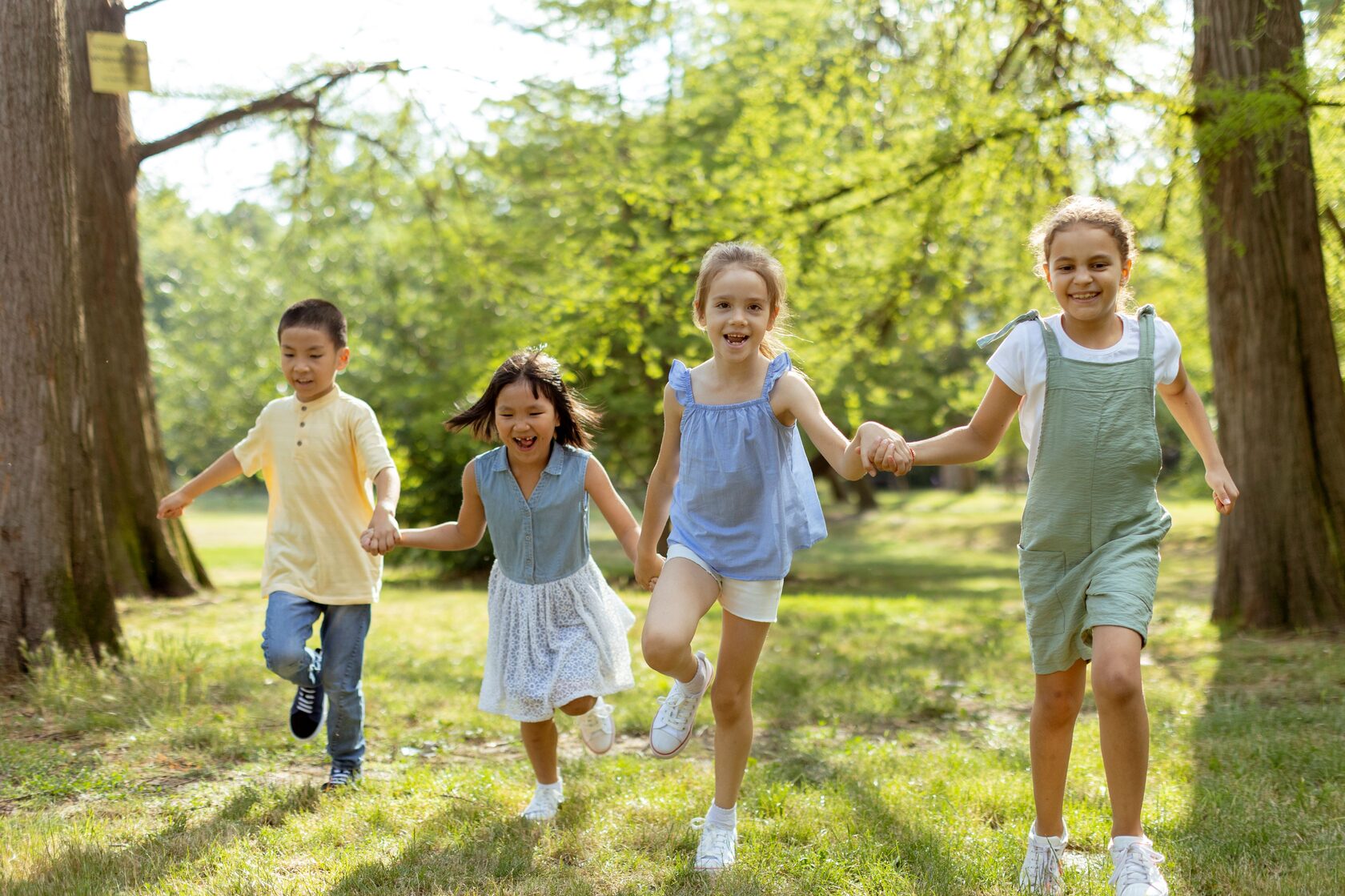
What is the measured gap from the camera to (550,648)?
427cm

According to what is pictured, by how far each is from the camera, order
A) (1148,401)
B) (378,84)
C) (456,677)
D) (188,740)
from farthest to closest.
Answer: (378,84) < (456,677) < (188,740) < (1148,401)

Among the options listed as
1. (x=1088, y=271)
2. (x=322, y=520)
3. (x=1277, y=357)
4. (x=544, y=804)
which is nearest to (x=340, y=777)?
(x=544, y=804)

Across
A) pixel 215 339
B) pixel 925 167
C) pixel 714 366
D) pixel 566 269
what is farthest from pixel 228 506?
pixel 714 366

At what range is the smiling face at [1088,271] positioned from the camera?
A: 3.47 metres

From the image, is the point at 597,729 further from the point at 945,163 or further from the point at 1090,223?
the point at 945,163

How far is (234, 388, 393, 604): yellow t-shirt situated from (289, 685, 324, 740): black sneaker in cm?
43

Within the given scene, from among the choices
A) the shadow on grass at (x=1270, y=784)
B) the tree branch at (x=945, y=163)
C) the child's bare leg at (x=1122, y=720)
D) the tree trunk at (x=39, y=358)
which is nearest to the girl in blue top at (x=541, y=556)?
the child's bare leg at (x=1122, y=720)

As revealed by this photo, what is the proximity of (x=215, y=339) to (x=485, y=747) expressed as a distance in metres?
28.0

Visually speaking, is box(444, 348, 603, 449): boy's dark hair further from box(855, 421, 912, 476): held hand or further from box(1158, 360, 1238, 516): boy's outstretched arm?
box(1158, 360, 1238, 516): boy's outstretched arm

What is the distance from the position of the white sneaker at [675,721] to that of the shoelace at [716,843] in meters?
0.35

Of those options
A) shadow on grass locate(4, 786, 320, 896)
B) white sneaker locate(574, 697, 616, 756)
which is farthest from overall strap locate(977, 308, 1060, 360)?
shadow on grass locate(4, 786, 320, 896)

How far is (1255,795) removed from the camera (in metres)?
4.25

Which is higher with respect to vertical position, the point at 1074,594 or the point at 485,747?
the point at 1074,594

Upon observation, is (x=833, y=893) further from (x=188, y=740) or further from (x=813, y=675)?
(x=813, y=675)
